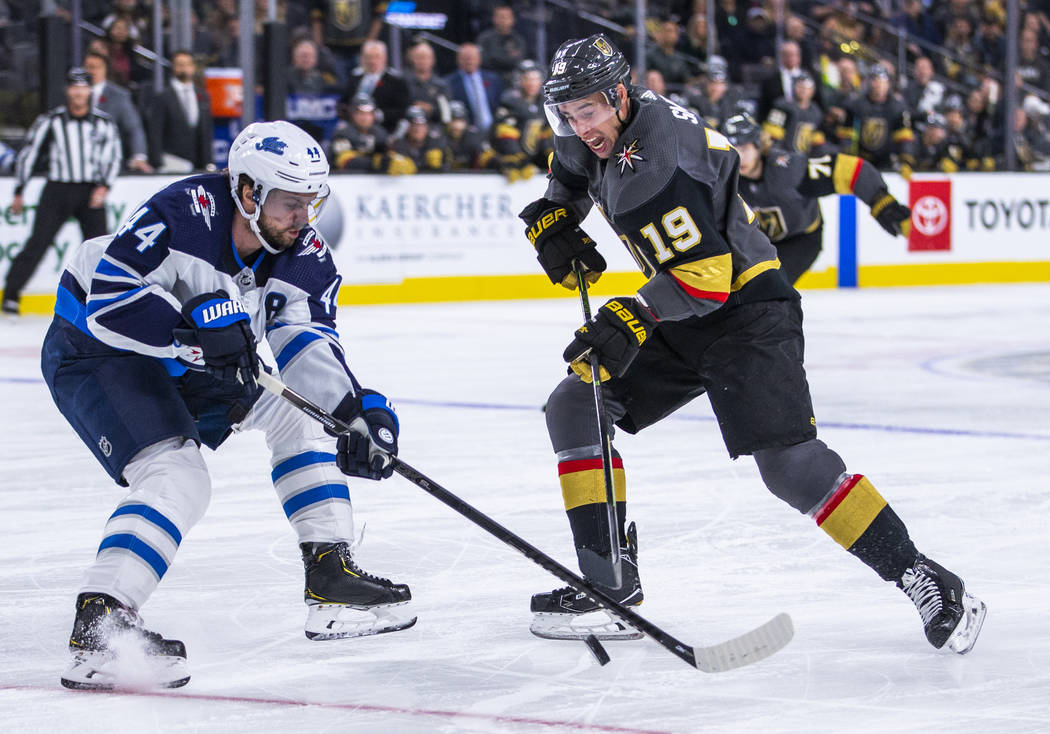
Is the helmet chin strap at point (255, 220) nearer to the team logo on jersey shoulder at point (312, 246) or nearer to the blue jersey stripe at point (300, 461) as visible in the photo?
the team logo on jersey shoulder at point (312, 246)

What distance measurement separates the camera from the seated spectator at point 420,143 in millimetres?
9945

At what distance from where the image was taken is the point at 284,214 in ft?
8.64

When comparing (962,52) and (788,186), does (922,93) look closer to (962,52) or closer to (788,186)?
(962,52)

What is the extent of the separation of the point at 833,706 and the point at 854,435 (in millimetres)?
2722

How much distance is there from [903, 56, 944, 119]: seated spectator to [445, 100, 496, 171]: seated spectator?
4.12m

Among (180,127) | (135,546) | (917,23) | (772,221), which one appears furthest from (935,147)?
(135,546)

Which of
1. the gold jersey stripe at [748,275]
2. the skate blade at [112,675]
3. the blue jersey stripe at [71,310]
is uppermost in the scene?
the gold jersey stripe at [748,275]

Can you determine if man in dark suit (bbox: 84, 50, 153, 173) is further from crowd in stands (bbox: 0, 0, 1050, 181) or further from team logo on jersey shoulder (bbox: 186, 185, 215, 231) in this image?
team logo on jersey shoulder (bbox: 186, 185, 215, 231)

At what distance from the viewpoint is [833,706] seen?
2361 mm

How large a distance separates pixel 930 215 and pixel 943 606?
379 inches

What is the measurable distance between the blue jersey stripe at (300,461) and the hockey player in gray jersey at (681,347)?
1.44 feet

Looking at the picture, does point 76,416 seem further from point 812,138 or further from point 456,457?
point 812,138

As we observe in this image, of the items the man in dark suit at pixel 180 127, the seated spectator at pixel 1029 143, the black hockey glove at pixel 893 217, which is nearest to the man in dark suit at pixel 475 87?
the man in dark suit at pixel 180 127

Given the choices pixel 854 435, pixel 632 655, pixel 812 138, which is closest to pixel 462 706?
pixel 632 655
